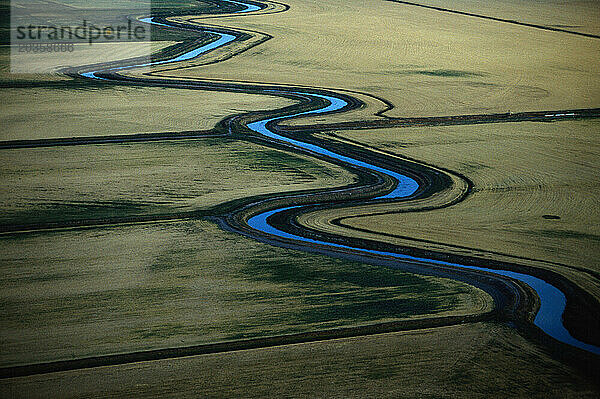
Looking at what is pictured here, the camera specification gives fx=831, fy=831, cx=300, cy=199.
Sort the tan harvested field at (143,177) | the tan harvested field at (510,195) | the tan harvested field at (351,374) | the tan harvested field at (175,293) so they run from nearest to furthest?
the tan harvested field at (351,374)
the tan harvested field at (175,293)
the tan harvested field at (510,195)
the tan harvested field at (143,177)

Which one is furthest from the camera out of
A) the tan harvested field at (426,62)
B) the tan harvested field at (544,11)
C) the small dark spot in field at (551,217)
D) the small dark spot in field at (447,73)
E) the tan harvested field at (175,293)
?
the tan harvested field at (544,11)

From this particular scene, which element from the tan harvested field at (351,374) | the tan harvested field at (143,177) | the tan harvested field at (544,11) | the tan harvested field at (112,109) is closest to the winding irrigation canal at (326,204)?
the tan harvested field at (351,374)

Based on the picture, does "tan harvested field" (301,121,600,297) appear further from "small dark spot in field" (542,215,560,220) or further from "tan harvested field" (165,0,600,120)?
"tan harvested field" (165,0,600,120)

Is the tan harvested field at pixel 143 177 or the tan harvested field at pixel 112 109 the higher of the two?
the tan harvested field at pixel 112 109

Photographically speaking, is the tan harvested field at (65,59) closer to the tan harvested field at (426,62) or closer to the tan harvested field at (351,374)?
the tan harvested field at (426,62)

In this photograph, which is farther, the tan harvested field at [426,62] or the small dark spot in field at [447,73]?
the small dark spot in field at [447,73]

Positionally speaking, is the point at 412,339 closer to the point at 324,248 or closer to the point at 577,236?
the point at 324,248
